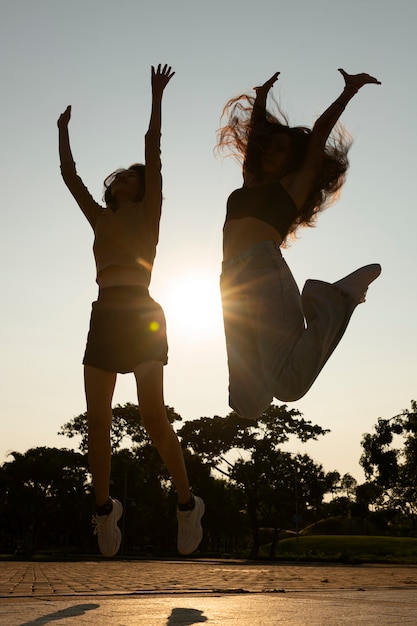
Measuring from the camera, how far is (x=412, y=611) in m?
3.59

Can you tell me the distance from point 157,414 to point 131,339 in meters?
0.48

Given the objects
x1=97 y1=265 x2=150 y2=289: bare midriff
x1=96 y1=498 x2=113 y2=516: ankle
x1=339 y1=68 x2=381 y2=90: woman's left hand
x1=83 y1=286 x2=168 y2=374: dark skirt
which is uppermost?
x1=339 y1=68 x2=381 y2=90: woman's left hand

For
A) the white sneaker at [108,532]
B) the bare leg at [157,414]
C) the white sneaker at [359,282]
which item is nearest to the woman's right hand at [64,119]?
the bare leg at [157,414]

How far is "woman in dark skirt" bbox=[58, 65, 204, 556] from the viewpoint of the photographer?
14.0ft

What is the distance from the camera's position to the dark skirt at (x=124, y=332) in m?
4.25

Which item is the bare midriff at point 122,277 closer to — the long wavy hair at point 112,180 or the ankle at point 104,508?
the long wavy hair at point 112,180

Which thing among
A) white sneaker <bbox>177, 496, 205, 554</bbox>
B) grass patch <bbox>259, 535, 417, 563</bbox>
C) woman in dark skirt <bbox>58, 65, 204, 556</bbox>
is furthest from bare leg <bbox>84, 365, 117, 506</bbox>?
grass patch <bbox>259, 535, 417, 563</bbox>

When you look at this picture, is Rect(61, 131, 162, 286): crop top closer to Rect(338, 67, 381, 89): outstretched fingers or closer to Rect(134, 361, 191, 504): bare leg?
Rect(134, 361, 191, 504): bare leg

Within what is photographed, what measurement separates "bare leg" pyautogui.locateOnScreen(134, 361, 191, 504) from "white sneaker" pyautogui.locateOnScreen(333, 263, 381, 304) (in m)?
1.23

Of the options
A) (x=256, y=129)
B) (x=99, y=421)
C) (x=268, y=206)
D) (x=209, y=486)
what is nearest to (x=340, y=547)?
(x=209, y=486)

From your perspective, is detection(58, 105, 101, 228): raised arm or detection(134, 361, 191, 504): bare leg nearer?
detection(134, 361, 191, 504): bare leg

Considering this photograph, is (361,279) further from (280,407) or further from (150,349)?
(280,407)

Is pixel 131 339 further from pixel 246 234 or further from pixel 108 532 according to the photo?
pixel 108 532

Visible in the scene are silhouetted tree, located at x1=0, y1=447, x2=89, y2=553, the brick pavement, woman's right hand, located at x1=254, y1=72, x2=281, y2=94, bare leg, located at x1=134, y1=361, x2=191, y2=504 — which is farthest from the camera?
silhouetted tree, located at x1=0, y1=447, x2=89, y2=553
